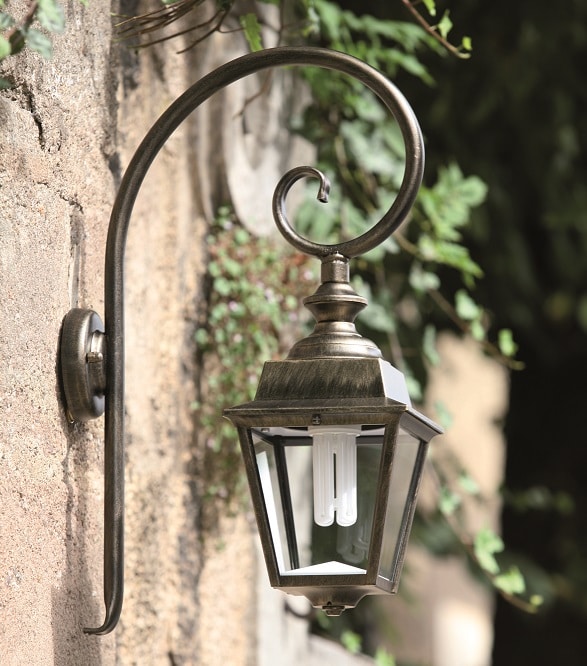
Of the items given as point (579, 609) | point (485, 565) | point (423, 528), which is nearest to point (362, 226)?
point (485, 565)

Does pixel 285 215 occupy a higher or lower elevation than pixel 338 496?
higher

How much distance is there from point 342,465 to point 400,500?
0.12 meters

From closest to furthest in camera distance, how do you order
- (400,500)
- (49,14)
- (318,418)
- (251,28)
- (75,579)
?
(49,14)
(318,418)
(400,500)
(75,579)
(251,28)

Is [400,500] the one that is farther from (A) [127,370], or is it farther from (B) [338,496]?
(A) [127,370]

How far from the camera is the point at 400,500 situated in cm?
162

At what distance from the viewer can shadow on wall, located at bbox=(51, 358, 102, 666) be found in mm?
1657

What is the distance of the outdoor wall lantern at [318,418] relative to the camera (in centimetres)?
153

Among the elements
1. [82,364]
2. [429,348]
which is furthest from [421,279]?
[82,364]

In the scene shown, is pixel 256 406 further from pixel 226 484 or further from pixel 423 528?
pixel 423 528

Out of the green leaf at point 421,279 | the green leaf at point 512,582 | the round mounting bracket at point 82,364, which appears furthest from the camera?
the green leaf at point 421,279

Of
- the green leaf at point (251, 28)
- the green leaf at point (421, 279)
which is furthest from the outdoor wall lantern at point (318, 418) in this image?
the green leaf at point (421, 279)

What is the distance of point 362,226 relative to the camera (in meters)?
2.91

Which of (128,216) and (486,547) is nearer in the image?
(128,216)

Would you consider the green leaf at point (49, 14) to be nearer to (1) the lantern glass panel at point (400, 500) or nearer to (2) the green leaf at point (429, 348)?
(1) the lantern glass panel at point (400, 500)
